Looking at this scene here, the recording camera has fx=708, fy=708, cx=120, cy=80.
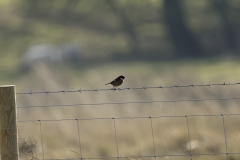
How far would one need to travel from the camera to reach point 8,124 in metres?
5.06

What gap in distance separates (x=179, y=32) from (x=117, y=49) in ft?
7.86

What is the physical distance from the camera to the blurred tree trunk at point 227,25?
2438 cm

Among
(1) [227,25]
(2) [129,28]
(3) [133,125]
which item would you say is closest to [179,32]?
(1) [227,25]

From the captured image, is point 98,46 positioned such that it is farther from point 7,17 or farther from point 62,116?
point 62,116

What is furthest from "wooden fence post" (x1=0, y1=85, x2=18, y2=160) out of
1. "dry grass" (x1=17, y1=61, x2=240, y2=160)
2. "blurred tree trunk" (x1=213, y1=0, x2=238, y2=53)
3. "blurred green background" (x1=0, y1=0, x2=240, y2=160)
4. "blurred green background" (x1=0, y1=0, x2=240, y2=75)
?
"blurred tree trunk" (x1=213, y1=0, x2=238, y2=53)

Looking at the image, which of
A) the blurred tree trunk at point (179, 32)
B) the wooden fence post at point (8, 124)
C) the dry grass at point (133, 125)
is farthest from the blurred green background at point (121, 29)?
the wooden fence post at point (8, 124)

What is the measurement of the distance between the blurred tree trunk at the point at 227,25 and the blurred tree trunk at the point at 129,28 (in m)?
3.19

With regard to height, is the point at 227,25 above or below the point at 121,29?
below

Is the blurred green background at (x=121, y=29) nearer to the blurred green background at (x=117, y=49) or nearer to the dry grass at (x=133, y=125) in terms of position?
the blurred green background at (x=117, y=49)

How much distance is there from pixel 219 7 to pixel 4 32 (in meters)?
8.24

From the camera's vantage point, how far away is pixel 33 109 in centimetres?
1285

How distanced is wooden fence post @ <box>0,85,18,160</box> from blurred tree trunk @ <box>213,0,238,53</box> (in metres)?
19.7

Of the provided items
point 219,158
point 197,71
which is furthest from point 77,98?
point 197,71

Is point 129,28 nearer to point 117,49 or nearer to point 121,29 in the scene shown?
point 121,29
